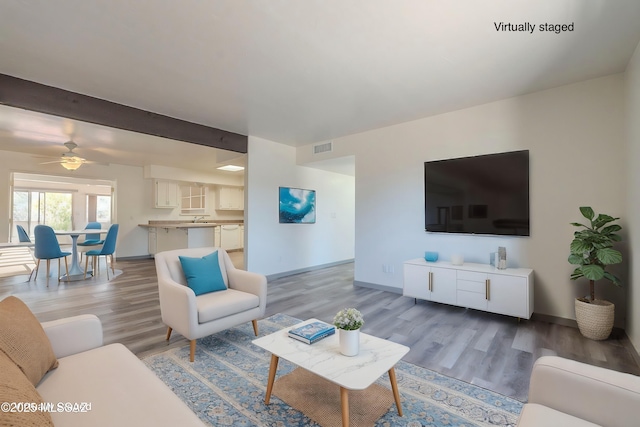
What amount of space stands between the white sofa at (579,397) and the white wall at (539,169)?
252 cm

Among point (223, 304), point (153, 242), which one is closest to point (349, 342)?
point (223, 304)

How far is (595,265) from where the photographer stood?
2645mm

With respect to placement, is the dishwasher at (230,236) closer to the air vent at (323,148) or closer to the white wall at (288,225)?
the white wall at (288,225)

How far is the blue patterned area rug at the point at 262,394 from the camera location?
1678mm

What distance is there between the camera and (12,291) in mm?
4281

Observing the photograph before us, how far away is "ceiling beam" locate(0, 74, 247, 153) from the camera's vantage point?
9.56 ft

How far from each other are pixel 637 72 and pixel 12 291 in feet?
25.8

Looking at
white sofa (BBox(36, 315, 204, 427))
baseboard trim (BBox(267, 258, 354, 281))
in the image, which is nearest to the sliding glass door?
baseboard trim (BBox(267, 258, 354, 281))

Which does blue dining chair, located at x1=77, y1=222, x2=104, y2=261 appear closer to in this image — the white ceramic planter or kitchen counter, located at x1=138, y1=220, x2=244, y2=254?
kitchen counter, located at x1=138, y1=220, x2=244, y2=254

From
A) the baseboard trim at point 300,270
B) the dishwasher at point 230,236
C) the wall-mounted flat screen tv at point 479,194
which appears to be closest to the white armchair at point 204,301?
the baseboard trim at point 300,270

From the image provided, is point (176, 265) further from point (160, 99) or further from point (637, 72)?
point (637, 72)

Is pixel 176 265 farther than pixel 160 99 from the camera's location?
No

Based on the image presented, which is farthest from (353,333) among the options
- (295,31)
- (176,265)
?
(295,31)

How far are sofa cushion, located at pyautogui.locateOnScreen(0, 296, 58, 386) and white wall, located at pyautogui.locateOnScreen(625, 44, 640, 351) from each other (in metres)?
4.00
